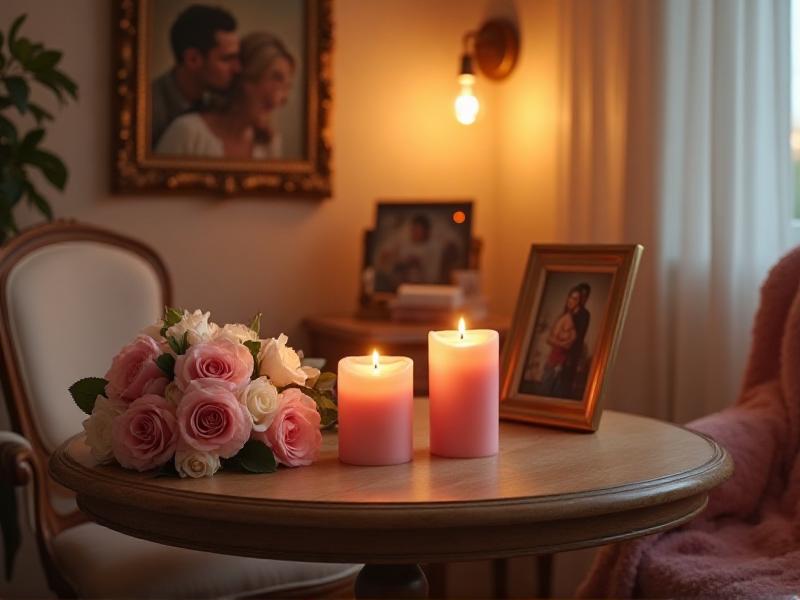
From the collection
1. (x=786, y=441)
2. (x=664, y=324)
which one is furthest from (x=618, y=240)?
(x=786, y=441)

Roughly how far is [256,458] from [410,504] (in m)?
0.26

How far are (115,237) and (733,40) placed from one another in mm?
1547

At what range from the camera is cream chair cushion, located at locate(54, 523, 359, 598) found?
185 centimetres

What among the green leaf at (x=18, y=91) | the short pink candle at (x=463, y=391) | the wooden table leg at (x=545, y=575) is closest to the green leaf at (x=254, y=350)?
the short pink candle at (x=463, y=391)

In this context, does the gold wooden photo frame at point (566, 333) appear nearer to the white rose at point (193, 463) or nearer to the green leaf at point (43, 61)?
the white rose at point (193, 463)

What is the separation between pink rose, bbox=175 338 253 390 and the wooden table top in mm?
122

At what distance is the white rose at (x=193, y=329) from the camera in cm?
138

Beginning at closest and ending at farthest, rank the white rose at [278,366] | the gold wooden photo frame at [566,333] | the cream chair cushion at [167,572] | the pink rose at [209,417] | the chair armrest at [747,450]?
the pink rose at [209,417], the white rose at [278,366], the gold wooden photo frame at [566,333], the cream chair cushion at [167,572], the chair armrest at [747,450]

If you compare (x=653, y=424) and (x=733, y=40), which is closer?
(x=653, y=424)

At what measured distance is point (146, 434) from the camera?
1.32 metres

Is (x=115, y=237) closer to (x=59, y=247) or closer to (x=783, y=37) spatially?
(x=59, y=247)

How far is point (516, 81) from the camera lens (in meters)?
3.42

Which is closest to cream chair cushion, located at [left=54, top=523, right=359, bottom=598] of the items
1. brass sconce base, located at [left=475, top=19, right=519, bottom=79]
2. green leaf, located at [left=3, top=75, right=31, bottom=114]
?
green leaf, located at [left=3, top=75, right=31, bottom=114]

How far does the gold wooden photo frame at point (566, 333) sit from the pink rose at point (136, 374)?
0.63 metres
